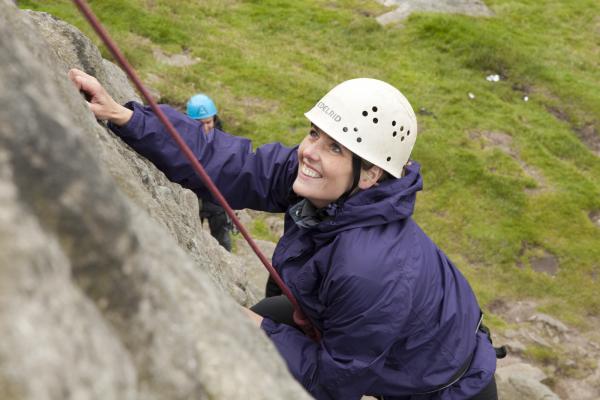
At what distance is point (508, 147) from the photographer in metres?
23.5

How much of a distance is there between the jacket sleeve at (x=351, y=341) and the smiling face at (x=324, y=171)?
2.91 ft

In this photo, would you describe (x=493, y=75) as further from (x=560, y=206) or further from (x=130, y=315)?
(x=130, y=315)

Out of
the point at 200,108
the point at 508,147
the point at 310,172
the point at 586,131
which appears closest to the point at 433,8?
the point at 586,131

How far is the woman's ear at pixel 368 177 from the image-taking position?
5.54 m

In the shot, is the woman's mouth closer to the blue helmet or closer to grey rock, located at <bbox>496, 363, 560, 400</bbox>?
the blue helmet

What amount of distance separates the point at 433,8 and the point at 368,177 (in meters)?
29.0

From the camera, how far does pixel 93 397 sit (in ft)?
7.22

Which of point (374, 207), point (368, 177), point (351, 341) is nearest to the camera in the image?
point (351, 341)

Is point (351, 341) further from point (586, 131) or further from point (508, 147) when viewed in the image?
point (586, 131)

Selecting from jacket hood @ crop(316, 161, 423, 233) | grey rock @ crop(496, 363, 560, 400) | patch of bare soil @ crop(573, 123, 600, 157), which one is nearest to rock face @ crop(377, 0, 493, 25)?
patch of bare soil @ crop(573, 123, 600, 157)

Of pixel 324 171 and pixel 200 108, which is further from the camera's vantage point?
pixel 200 108

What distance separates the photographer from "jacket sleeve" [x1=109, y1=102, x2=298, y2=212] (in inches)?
215

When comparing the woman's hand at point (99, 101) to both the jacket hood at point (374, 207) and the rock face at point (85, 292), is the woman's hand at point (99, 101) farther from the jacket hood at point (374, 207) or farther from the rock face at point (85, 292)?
the rock face at point (85, 292)

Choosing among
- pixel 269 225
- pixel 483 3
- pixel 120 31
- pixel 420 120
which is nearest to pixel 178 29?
pixel 120 31
